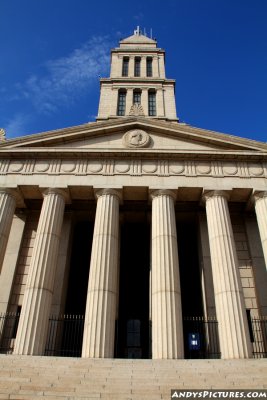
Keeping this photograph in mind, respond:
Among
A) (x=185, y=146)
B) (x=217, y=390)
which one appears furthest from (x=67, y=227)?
(x=217, y=390)

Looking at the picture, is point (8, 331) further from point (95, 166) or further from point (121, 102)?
point (121, 102)

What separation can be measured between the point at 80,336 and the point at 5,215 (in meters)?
8.29

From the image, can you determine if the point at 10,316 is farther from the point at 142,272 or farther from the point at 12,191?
the point at 142,272

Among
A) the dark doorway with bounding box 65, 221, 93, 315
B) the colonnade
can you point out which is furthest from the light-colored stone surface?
the dark doorway with bounding box 65, 221, 93, 315

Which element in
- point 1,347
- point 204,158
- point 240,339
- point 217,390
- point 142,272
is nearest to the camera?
point 217,390

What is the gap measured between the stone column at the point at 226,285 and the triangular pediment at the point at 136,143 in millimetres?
3764

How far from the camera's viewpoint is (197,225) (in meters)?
23.5

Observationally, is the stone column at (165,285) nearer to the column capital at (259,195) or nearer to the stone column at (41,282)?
the column capital at (259,195)

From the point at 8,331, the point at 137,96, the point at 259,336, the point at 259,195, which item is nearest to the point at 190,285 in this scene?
the point at 259,336

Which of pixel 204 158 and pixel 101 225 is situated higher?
pixel 204 158

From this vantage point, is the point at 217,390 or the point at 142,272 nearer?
the point at 217,390

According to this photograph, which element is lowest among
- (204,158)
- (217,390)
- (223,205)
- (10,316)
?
(217,390)

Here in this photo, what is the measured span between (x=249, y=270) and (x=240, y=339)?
6.20 m

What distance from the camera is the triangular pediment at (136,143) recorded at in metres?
21.7
